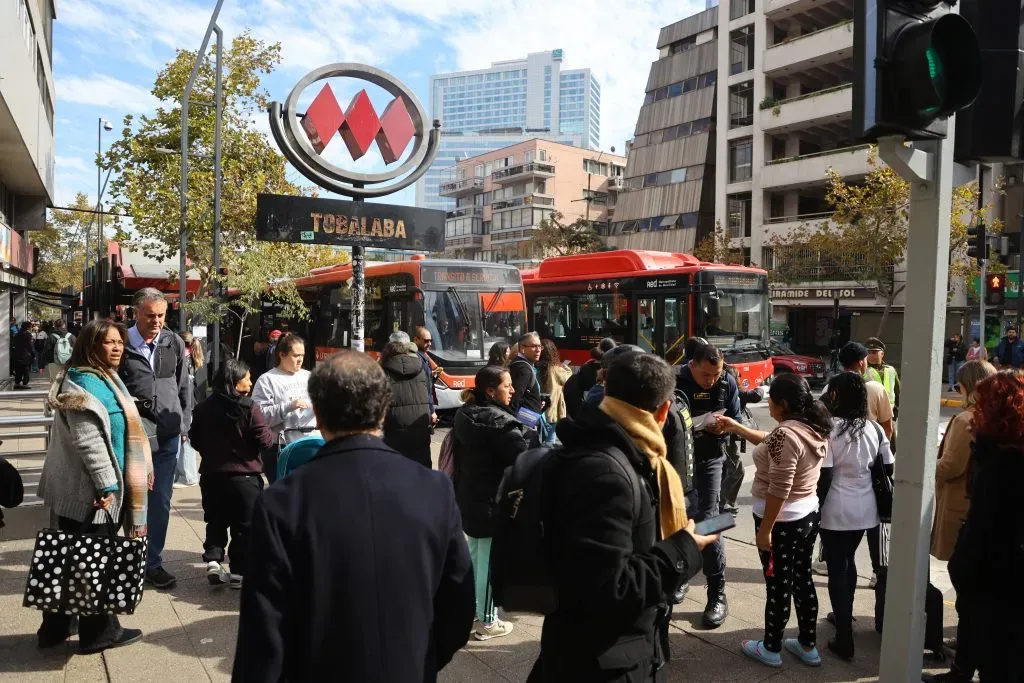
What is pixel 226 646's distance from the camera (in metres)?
4.35

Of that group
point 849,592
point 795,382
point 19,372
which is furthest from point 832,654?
point 19,372

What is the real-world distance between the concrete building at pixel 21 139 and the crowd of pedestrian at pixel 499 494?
10260 mm

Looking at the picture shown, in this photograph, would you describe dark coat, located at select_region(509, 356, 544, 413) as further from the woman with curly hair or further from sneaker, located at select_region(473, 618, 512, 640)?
the woman with curly hair

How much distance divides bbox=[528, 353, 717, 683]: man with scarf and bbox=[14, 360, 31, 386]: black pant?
22.7 meters

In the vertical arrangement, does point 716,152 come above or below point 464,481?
above

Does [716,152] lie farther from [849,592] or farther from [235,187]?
[849,592]

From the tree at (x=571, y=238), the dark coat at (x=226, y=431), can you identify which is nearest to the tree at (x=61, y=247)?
the tree at (x=571, y=238)

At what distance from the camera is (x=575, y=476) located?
229 centimetres

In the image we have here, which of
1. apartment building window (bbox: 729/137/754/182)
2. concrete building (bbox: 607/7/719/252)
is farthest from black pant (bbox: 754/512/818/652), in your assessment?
concrete building (bbox: 607/7/719/252)

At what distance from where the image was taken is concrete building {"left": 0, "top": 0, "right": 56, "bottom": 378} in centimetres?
1447

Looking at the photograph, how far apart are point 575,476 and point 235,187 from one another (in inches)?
856

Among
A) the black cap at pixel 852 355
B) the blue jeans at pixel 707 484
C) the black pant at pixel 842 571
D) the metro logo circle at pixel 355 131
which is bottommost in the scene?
the black pant at pixel 842 571

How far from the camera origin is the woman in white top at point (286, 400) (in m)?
5.38

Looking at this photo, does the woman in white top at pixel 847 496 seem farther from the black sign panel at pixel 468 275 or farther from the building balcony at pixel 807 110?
the building balcony at pixel 807 110
